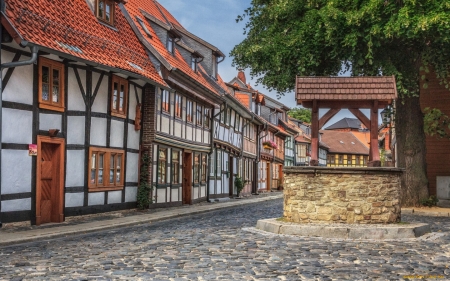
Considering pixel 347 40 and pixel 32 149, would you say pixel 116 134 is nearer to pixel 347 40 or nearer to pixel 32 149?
pixel 32 149

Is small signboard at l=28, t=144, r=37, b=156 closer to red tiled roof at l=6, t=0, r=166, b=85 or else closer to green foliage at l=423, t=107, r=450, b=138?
red tiled roof at l=6, t=0, r=166, b=85

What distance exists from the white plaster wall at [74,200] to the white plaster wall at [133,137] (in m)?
3.50

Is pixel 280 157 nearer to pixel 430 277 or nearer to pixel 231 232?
pixel 231 232

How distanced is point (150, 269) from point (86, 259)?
146 cm

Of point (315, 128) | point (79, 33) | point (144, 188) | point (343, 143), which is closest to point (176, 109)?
point (144, 188)

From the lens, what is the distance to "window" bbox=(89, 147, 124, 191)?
1781 cm

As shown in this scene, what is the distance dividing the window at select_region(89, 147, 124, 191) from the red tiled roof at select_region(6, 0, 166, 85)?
2564 millimetres

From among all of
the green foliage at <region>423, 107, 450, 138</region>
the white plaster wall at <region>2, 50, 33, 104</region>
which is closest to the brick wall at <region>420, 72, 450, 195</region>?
the green foliage at <region>423, 107, 450, 138</region>

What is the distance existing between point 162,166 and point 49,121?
825 cm

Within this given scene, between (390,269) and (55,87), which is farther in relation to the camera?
(55,87)

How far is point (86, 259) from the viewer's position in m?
9.36

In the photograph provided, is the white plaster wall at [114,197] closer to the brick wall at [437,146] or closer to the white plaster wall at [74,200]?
the white plaster wall at [74,200]

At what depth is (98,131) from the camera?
18047mm

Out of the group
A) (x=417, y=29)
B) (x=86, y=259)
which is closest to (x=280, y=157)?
(x=417, y=29)
